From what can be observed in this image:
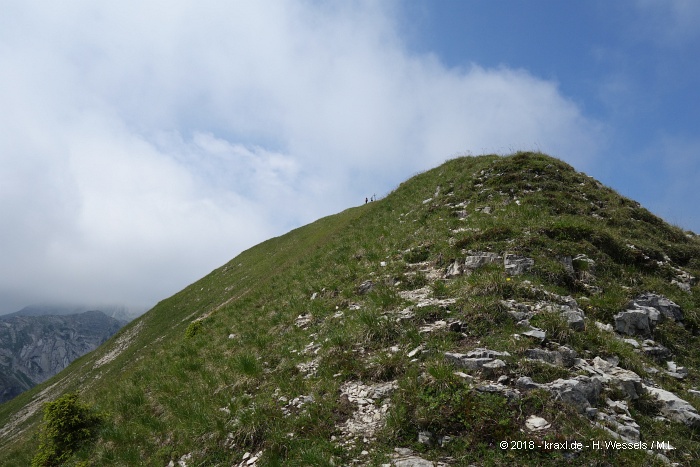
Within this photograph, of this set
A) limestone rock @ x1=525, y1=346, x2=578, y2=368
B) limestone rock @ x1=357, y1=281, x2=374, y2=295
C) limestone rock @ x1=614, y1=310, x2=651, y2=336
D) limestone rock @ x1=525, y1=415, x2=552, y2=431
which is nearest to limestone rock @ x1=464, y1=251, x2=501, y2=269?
limestone rock @ x1=357, y1=281, x2=374, y2=295

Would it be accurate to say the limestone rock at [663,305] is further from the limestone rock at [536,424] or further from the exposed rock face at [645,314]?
the limestone rock at [536,424]

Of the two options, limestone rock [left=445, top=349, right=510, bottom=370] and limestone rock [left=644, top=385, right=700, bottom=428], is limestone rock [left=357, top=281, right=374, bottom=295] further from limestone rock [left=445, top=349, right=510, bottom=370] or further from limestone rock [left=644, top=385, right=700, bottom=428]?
limestone rock [left=644, top=385, right=700, bottom=428]

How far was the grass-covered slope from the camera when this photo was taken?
7.96 metres

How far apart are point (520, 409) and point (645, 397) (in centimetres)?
355

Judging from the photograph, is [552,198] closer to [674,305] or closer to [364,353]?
[674,305]

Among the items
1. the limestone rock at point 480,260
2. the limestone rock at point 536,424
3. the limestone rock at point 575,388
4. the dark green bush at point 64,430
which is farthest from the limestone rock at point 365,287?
the dark green bush at point 64,430

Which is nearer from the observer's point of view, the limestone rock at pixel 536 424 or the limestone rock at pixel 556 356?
the limestone rock at pixel 536 424

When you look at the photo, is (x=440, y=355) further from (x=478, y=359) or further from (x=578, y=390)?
(x=578, y=390)

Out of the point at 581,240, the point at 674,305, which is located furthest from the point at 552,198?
the point at 674,305

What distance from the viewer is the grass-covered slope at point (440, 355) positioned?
7.96 m

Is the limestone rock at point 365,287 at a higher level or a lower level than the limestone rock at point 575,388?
higher

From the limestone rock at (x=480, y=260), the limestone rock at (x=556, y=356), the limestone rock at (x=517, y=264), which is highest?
the limestone rock at (x=480, y=260)

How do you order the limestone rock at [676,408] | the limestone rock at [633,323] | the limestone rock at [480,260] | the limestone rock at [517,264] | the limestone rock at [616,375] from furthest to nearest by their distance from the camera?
the limestone rock at [480,260], the limestone rock at [517,264], the limestone rock at [633,323], the limestone rock at [616,375], the limestone rock at [676,408]

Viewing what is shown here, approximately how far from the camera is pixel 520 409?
7926 mm
